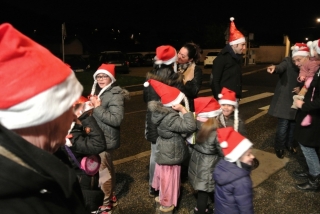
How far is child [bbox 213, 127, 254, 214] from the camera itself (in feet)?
8.67

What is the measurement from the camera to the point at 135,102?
10445 mm

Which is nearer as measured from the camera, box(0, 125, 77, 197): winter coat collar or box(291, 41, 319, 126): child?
box(0, 125, 77, 197): winter coat collar

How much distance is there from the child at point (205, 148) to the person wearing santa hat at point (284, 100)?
212 cm

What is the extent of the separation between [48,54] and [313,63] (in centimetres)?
398

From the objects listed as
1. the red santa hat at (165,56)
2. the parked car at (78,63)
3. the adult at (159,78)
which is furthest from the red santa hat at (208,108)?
the parked car at (78,63)

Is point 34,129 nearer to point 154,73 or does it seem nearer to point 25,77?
point 25,77

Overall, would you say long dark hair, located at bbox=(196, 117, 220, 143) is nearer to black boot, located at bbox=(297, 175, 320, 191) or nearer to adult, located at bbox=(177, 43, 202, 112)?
adult, located at bbox=(177, 43, 202, 112)

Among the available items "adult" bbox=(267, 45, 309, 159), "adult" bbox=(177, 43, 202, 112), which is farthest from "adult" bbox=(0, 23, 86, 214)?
"adult" bbox=(267, 45, 309, 159)

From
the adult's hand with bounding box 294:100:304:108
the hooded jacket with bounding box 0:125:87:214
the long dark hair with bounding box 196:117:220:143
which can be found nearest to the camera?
the hooded jacket with bounding box 0:125:87:214

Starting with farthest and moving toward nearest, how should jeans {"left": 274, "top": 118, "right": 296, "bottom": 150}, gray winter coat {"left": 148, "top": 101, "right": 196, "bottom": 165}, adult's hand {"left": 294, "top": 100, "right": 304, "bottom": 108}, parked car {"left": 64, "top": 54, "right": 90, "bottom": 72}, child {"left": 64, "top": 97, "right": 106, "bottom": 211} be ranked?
parked car {"left": 64, "top": 54, "right": 90, "bottom": 72}
jeans {"left": 274, "top": 118, "right": 296, "bottom": 150}
adult's hand {"left": 294, "top": 100, "right": 304, "bottom": 108}
gray winter coat {"left": 148, "top": 101, "right": 196, "bottom": 165}
child {"left": 64, "top": 97, "right": 106, "bottom": 211}

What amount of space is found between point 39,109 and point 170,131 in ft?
7.74

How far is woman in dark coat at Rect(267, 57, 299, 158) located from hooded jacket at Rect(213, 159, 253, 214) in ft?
8.53

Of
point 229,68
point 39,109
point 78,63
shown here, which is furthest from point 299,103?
point 78,63

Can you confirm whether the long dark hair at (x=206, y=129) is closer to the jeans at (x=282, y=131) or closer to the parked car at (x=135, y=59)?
the jeans at (x=282, y=131)
